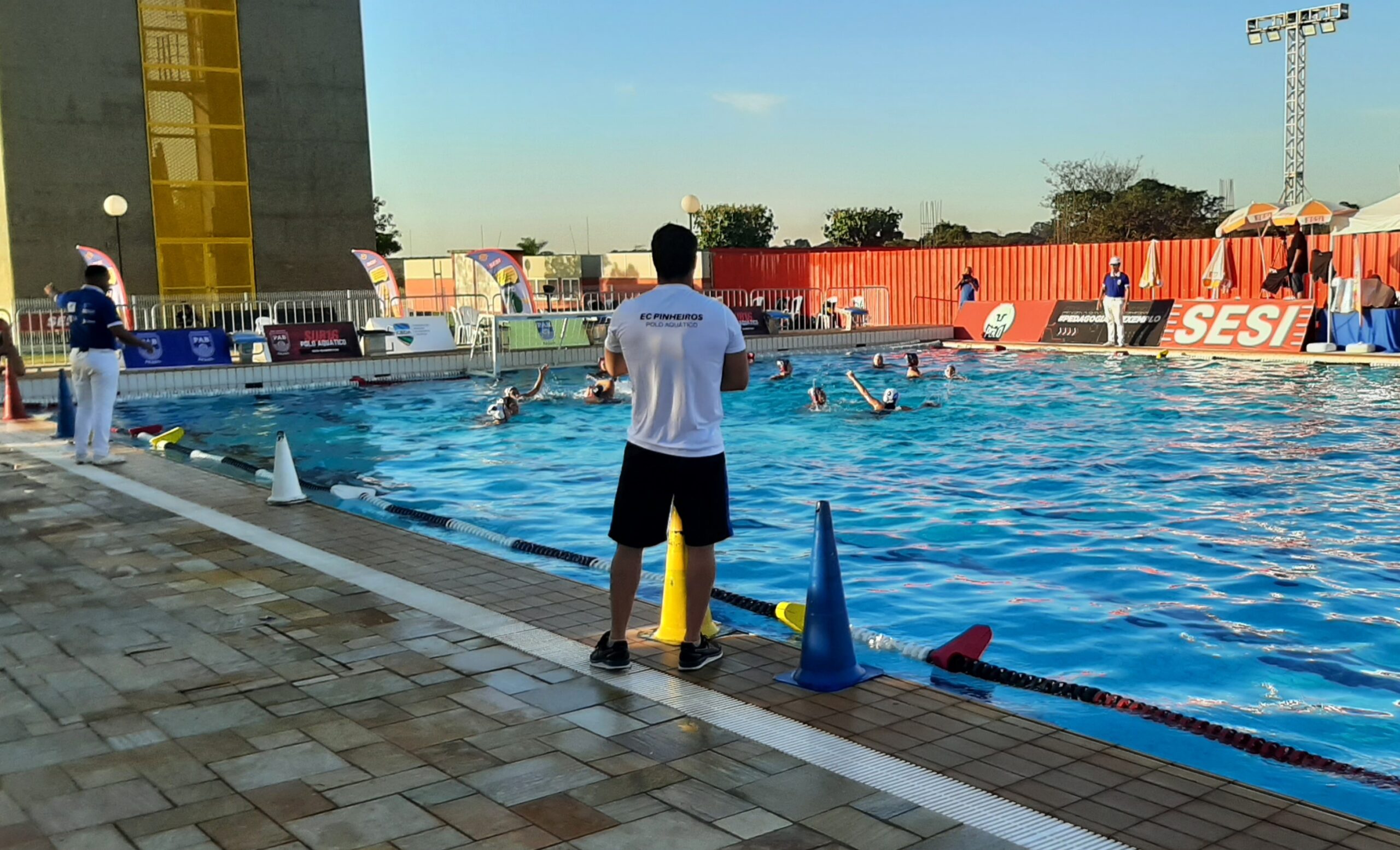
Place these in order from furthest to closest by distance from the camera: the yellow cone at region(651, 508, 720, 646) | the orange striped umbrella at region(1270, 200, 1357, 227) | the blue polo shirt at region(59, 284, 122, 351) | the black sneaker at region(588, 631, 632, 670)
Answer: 1. the orange striped umbrella at region(1270, 200, 1357, 227)
2. the blue polo shirt at region(59, 284, 122, 351)
3. the yellow cone at region(651, 508, 720, 646)
4. the black sneaker at region(588, 631, 632, 670)

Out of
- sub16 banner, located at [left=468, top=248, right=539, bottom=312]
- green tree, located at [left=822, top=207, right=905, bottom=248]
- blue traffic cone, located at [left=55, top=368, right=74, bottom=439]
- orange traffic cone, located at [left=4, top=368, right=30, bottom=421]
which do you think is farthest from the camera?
green tree, located at [left=822, top=207, right=905, bottom=248]

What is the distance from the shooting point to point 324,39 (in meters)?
32.2

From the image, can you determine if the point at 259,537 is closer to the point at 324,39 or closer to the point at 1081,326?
the point at 1081,326

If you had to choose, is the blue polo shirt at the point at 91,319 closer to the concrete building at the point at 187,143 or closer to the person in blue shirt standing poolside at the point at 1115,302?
the person in blue shirt standing poolside at the point at 1115,302

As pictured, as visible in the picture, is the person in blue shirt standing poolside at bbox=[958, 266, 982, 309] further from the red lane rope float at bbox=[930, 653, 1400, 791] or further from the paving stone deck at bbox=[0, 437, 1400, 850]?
the paving stone deck at bbox=[0, 437, 1400, 850]

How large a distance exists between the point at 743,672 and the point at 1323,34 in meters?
47.0

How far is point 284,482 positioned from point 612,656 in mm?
4857

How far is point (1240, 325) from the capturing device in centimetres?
2214

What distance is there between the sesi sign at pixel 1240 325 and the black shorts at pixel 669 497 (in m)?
19.8

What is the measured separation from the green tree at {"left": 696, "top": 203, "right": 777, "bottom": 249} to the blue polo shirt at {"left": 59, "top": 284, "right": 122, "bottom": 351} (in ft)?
174

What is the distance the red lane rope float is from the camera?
161 inches

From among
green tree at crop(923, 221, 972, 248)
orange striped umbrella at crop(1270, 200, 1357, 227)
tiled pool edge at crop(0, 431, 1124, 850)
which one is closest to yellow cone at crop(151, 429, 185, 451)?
tiled pool edge at crop(0, 431, 1124, 850)

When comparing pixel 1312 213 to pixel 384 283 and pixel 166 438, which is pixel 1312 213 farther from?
pixel 166 438

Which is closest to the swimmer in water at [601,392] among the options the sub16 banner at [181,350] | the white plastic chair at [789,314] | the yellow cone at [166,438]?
the yellow cone at [166,438]
